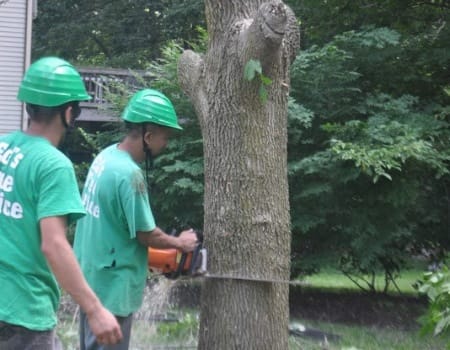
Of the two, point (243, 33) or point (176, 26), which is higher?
point (176, 26)

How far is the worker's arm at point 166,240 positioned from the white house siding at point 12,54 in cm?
1091

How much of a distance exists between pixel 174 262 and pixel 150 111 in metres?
0.86

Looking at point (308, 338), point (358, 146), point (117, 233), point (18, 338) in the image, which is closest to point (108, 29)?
point (358, 146)

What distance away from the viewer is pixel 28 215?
10.5 feet

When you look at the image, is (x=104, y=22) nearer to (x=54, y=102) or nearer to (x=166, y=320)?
(x=166, y=320)

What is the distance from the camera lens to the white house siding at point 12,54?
1475cm

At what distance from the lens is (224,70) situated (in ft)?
16.9

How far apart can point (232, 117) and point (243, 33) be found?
54 centimetres

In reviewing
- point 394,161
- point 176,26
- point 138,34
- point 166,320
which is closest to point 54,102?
point 166,320

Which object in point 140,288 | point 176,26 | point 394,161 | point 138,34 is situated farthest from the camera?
point 138,34

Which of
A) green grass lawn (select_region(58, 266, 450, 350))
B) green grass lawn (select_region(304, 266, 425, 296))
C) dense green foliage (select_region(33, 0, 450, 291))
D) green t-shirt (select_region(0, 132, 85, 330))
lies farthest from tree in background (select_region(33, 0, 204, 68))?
green t-shirt (select_region(0, 132, 85, 330))

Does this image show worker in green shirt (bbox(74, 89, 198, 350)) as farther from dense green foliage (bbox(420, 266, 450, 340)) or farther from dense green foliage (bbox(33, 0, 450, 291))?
dense green foliage (bbox(33, 0, 450, 291))

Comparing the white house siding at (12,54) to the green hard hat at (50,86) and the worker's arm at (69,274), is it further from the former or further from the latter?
the worker's arm at (69,274)

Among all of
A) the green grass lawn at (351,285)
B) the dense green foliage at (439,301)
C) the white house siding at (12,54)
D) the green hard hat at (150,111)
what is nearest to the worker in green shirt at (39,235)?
the green hard hat at (150,111)
